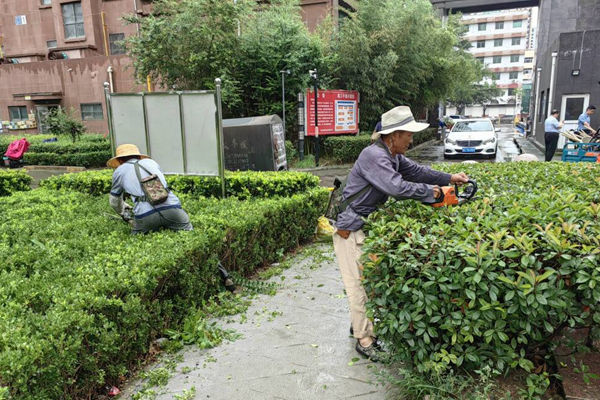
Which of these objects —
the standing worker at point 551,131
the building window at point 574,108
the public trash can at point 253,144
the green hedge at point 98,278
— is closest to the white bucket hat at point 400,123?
the green hedge at point 98,278

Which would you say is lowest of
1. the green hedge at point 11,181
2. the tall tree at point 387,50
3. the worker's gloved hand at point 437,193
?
the green hedge at point 11,181

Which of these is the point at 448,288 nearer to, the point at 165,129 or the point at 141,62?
the point at 165,129

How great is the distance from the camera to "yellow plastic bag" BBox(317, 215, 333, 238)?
663cm

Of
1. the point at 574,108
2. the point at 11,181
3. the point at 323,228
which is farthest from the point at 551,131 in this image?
the point at 11,181

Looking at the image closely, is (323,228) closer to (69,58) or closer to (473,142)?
(473,142)

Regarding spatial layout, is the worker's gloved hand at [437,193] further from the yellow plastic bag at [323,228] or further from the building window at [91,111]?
the building window at [91,111]

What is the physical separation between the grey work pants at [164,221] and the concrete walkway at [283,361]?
44.4 inches

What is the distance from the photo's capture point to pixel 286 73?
15.7 metres

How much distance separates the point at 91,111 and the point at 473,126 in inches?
770

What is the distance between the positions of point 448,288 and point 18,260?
3584 mm

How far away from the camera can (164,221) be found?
4.55 meters

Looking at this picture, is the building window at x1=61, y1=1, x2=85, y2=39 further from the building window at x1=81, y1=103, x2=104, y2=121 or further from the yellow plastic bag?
the yellow plastic bag

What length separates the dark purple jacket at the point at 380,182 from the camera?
9.72 ft

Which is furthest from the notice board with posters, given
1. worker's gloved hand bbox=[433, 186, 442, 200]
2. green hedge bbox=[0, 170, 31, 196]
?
worker's gloved hand bbox=[433, 186, 442, 200]
